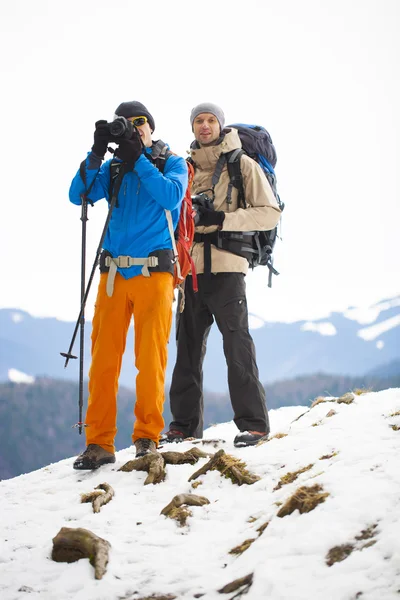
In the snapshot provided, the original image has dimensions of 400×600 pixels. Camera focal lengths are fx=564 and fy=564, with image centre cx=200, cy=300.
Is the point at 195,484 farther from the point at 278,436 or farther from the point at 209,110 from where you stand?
the point at 209,110

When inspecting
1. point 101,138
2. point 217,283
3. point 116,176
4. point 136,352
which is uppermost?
point 101,138

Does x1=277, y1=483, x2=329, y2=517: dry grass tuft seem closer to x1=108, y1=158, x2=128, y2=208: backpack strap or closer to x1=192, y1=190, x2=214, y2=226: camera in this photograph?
x1=108, y1=158, x2=128, y2=208: backpack strap

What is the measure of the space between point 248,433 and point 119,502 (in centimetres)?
179

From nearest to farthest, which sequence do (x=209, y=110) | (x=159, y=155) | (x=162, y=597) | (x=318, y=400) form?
(x=162, y=597) < (x=159, y=155) < (x=209, y=110) < (x=318, y=400)

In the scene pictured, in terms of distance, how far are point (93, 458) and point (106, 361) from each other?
866 millimetres

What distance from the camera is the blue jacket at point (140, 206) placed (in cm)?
507

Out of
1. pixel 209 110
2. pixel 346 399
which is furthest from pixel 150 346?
pixel 209 110

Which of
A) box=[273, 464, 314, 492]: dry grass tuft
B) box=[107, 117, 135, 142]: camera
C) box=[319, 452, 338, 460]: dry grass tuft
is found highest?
box=[107, 117, 135, 142]: camera

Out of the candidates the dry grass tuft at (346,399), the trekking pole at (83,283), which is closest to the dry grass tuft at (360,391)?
the dry grass tuft at (346,399)

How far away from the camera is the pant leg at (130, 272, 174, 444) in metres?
5.00

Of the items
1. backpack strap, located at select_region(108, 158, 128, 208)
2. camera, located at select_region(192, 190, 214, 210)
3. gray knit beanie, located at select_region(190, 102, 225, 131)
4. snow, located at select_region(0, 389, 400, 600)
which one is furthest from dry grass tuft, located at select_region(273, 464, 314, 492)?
gray knit beanie, located at select_region(190, 102, 225, 131)

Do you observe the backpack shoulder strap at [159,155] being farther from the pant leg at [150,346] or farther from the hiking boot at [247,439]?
the hiking boot at [247,439]

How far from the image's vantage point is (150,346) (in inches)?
199

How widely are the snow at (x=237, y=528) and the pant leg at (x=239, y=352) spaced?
82 cm
